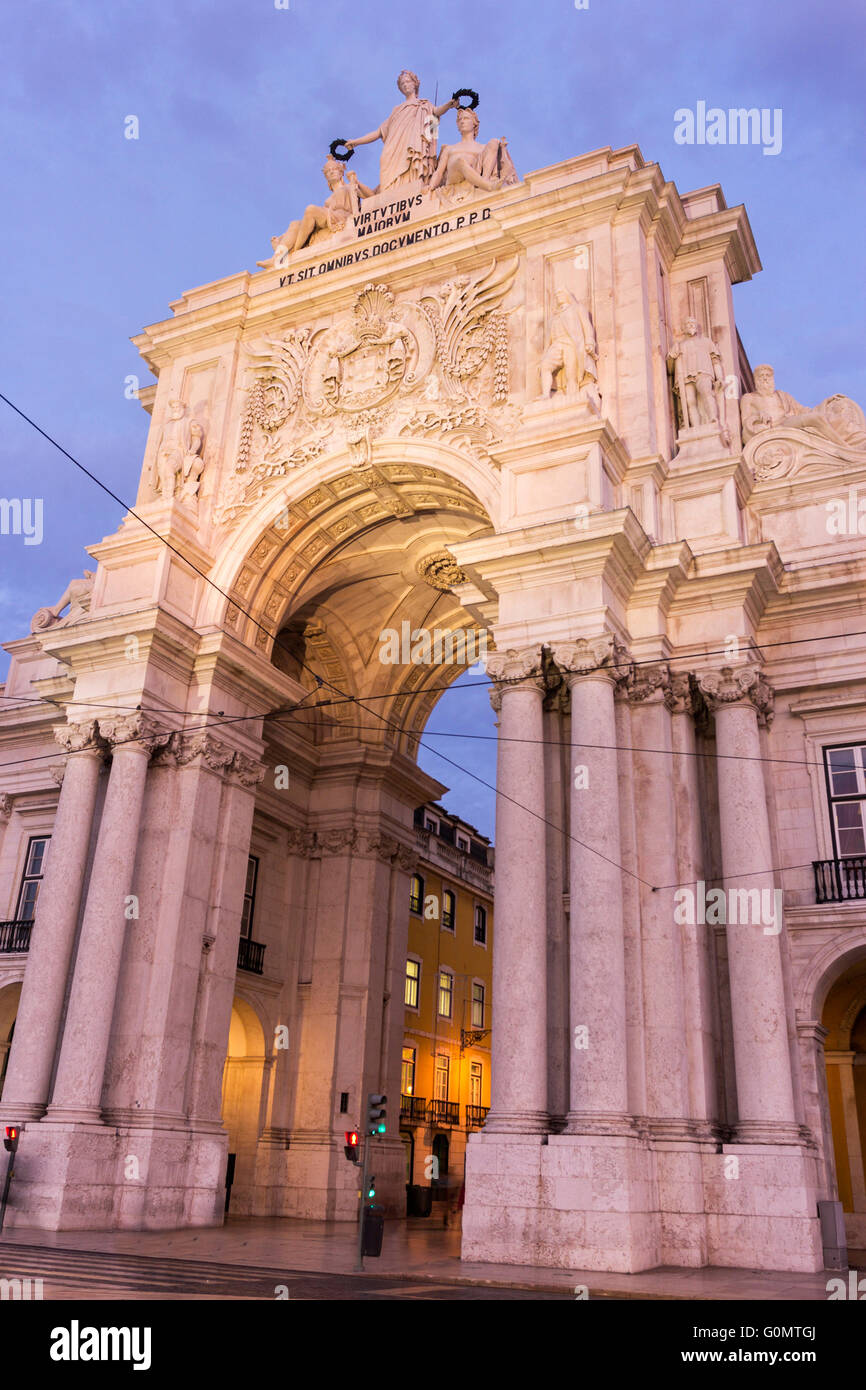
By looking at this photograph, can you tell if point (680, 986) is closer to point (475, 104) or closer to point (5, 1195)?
point (5, 1195)

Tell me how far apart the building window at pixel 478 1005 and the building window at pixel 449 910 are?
2.89 m

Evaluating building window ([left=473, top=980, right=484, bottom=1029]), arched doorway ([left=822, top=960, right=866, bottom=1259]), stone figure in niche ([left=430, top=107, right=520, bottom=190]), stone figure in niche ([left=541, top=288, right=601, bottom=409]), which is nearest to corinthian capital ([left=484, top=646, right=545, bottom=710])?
stone figure in niche ([left=541, top=288, right=601, bottom=409])

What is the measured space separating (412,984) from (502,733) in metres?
23.1

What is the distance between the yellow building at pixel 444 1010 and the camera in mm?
40250

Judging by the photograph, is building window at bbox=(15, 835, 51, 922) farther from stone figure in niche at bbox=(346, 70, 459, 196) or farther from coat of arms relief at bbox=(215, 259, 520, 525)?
stone figure in niche at bbox=(346, 70, 459, 196)

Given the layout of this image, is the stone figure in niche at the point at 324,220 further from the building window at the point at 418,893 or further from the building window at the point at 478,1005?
the building window at the point at 478,1005

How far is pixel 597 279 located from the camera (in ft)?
78.7

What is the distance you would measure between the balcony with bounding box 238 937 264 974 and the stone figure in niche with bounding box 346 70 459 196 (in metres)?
18.9

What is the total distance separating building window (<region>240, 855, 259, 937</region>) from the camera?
29.5m

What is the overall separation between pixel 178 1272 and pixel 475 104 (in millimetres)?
26199

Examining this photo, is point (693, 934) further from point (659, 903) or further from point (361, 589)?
point (361, 589)

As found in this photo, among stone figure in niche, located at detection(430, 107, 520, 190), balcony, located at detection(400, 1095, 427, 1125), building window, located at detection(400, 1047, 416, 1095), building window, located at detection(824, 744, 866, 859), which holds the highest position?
stone figure in niche, located at detection(430, 107, 520, 190)

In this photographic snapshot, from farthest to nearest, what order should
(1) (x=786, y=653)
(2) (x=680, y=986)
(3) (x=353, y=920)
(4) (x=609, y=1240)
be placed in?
(3) (x=353, y=920)
(1) (x=786, y=653)
(2) (x=680, y=986)
(4) (x=609, y=1240)

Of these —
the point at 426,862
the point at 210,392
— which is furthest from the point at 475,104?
the point at 426,862
